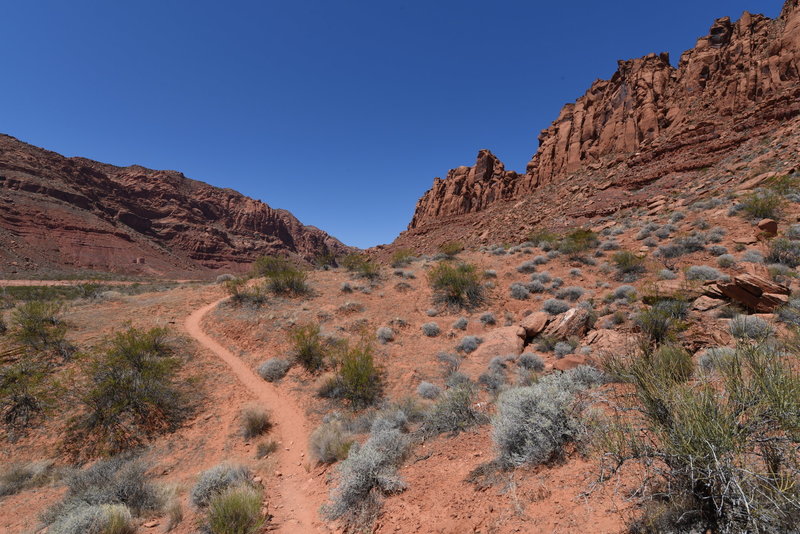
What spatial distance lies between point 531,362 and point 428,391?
3001 millimetres

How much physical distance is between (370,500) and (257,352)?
8862mm

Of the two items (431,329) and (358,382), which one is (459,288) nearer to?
(431,329)

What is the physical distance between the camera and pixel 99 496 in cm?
495

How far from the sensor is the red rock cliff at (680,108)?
90.1ft

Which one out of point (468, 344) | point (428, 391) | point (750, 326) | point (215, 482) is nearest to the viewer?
point (215, 482)

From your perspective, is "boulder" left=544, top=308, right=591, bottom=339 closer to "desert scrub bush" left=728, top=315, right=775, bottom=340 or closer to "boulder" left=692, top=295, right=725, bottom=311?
"boulder" left=692, top=295, right=725, bottom=311

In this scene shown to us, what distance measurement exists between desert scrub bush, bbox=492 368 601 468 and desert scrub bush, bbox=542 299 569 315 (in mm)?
7460

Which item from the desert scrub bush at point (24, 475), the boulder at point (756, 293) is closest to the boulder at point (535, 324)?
the boulder at point (756, 293)

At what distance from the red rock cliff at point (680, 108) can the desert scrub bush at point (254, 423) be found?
3711 cm

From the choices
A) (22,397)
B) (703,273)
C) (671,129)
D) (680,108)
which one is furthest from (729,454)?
(680,108)

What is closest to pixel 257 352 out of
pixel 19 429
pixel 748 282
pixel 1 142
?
pixel 19 429

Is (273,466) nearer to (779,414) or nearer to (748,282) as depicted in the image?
(779,414)

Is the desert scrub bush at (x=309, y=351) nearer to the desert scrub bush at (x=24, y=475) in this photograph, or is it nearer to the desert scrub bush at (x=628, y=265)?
the desert scrub bush at (x=24, y=475)

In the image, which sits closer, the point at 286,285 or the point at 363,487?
the point at 363,487
